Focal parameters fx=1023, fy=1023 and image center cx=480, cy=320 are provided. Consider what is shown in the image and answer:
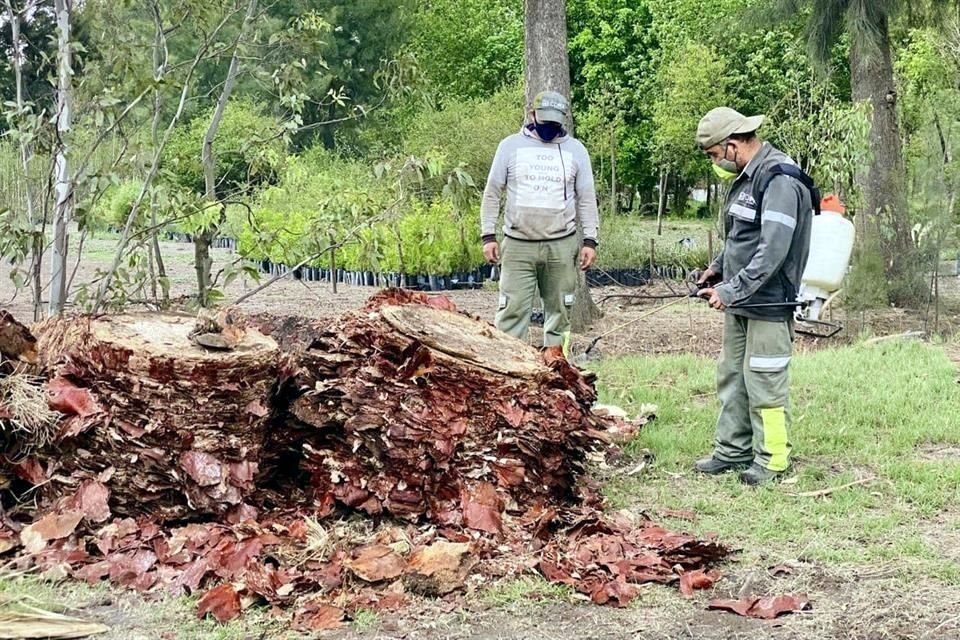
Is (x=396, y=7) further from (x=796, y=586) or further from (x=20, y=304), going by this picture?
(x=796, y=586)

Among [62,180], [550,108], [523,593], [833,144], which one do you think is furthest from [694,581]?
[833,144]

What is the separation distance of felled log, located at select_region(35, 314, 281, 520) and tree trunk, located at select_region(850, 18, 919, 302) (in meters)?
10.9

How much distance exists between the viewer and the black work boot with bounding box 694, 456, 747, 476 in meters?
4.92

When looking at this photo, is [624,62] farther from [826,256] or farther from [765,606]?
[765,606]

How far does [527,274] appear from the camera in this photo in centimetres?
597

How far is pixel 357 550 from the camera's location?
3.63 m

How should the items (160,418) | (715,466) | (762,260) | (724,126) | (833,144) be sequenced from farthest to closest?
1. (833,144)
2. (715,466)
3. (724,126)
4. (762,260)
5. (160,418)

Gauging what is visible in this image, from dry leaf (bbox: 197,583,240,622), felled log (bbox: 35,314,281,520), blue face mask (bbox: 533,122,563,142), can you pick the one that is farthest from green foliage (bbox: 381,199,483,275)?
dry leaf (bbox: 197,583,240,622)

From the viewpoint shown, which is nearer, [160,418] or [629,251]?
[160,418]

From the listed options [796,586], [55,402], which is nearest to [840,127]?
[796,586]

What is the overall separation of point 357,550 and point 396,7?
28680mm

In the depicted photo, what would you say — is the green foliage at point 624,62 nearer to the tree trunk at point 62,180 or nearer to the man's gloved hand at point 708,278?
the man's gloved hand at point 708,278

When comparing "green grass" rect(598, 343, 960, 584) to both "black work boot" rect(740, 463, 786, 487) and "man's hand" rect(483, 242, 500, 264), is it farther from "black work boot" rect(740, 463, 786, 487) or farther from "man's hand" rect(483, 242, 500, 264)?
"man's hand" rect(483, 242, 500, 264)

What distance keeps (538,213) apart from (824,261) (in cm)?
161
